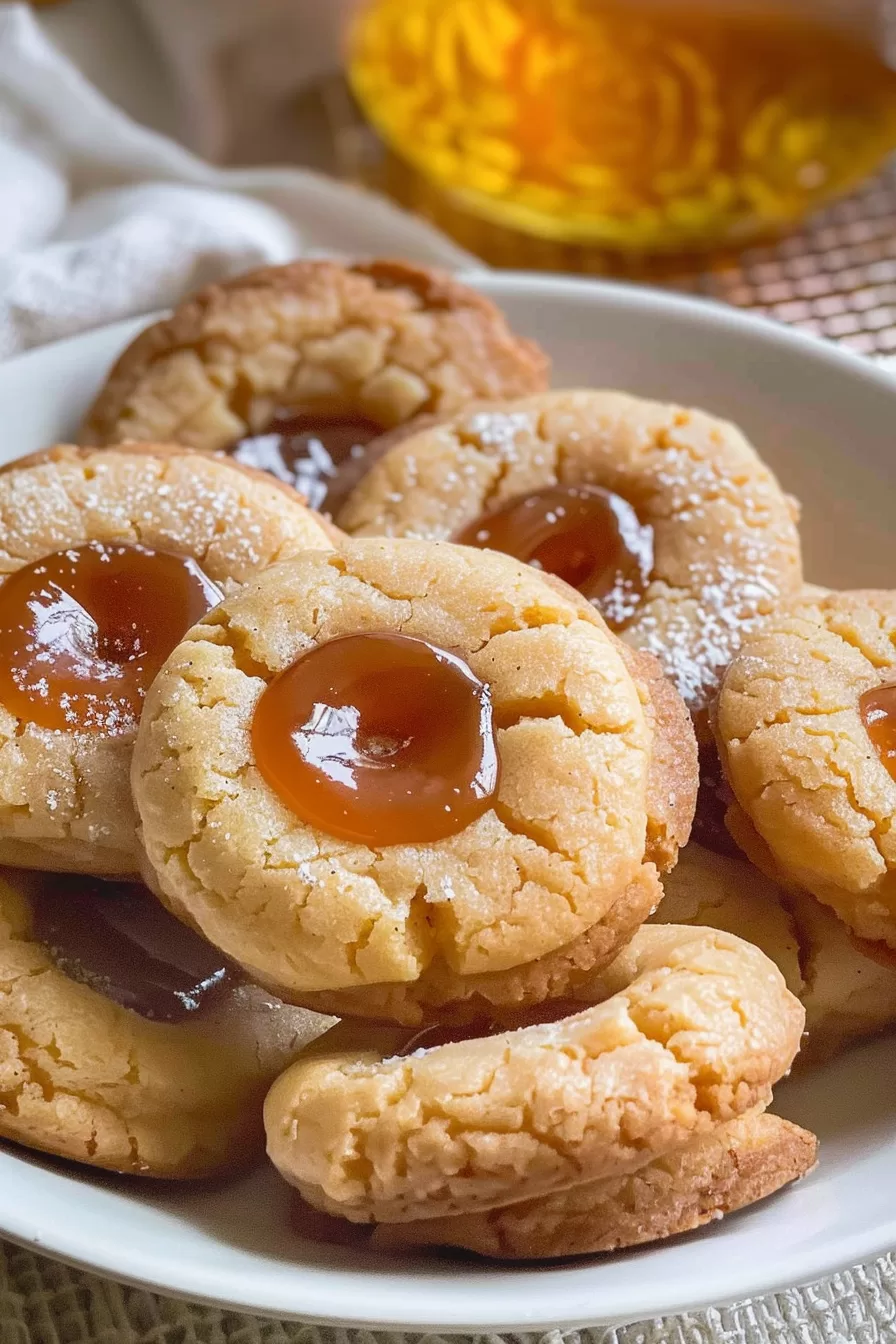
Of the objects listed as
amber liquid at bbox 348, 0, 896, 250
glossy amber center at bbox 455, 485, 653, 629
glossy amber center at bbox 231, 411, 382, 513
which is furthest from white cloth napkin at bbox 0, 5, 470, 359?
glossy amber center at bbox 455, 485, 653, 629

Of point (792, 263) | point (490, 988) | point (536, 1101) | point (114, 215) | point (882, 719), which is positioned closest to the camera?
point (536, 1101)

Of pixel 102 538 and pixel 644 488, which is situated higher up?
pixel 102 538

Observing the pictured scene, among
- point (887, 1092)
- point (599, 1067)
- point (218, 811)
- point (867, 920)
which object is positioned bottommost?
point (887, 1092)

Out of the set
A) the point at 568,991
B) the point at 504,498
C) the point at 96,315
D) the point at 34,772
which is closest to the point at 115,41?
the point at 96,315

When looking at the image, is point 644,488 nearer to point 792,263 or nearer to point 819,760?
point 819,760

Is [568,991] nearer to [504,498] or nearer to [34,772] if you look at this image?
[34,772]

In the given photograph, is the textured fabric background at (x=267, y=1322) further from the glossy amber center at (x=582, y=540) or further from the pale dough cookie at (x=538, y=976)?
the glossy amber center at (x=582, y=540)

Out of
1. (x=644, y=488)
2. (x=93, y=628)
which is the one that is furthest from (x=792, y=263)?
(x=93, y=628)
